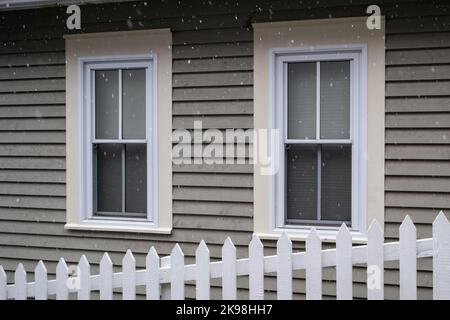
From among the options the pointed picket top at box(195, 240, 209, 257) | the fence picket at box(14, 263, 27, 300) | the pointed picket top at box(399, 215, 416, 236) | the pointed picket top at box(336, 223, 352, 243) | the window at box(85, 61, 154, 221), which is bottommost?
the fence picket at box(14, 263, 27, 300)

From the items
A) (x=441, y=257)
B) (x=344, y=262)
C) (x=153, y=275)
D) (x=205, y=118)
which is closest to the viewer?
(x=441, y=257)

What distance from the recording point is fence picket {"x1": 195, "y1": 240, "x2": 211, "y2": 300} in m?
4.05

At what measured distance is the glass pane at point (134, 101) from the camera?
6230 millimetres

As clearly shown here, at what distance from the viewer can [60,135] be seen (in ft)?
21.2

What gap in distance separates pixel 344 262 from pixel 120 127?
3.35 m

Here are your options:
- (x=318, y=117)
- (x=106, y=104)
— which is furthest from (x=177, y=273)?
(x=106, y=104)

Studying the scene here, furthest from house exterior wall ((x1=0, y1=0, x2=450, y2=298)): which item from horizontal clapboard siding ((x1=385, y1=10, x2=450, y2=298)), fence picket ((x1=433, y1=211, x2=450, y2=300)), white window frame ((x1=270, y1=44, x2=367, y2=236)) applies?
fence picket ((x1=433, y1=211, x2=450, y2=300))

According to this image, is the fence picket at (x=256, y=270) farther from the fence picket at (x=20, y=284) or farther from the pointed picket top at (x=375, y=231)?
the fence picket at (x=20, y=284)

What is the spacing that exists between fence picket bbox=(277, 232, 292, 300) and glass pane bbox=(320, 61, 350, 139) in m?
2.05

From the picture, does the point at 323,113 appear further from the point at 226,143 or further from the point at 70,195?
the point at 70,195

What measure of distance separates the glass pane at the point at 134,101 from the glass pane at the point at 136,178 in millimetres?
166

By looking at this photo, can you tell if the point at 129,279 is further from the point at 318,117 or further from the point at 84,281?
the point at 318,117

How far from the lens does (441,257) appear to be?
3.63 m

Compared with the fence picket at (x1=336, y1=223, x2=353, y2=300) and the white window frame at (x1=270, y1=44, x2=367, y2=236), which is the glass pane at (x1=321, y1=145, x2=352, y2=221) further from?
the fence picket at (x1=336, y1=223, x2=353, y2=300)
